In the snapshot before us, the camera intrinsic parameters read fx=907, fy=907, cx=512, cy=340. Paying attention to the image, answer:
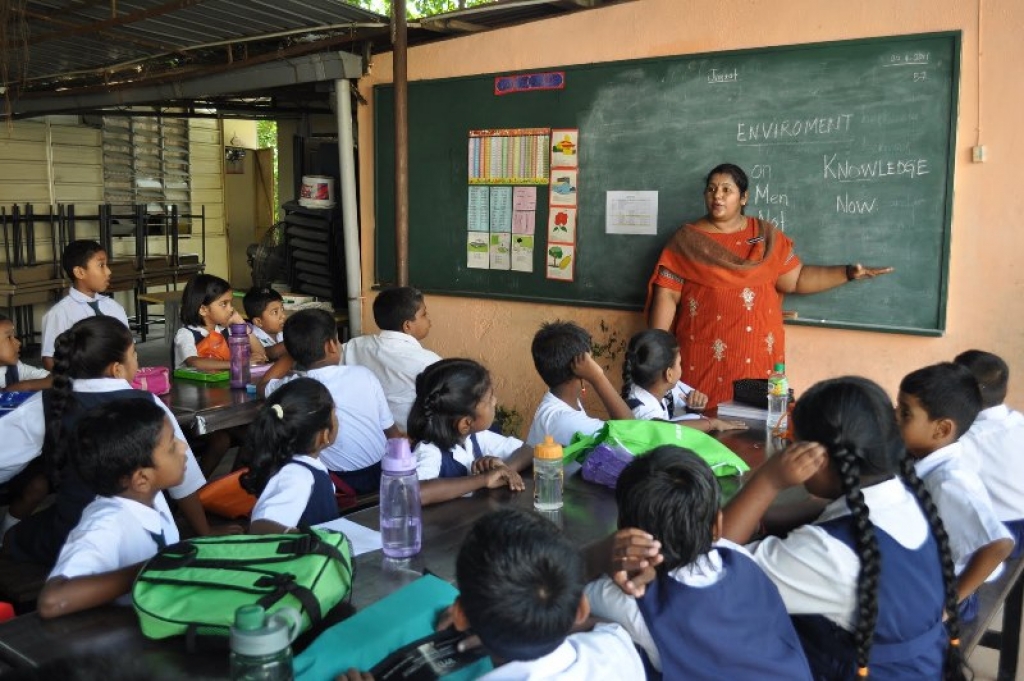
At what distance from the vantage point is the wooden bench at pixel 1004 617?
2195 millimetres

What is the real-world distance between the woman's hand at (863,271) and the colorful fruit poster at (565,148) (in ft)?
5.06

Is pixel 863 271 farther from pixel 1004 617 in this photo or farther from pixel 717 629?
pixel 717 629

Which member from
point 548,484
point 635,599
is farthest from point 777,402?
point 635,599

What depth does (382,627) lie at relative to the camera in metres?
1.50

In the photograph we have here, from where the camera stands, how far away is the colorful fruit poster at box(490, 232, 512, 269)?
5.18 m

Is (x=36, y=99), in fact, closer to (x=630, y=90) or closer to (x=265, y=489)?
(x=630, y=90)

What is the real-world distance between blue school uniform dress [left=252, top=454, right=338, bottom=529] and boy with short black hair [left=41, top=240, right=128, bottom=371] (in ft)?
7.93

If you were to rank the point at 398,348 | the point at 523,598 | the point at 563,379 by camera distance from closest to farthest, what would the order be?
1. the point at 523,598
2. the point at 563,379
3. the point at 398,348

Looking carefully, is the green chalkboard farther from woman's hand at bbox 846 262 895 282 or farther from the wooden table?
the wooden table

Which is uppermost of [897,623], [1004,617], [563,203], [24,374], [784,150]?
[784,150]

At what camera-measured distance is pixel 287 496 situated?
2.09m

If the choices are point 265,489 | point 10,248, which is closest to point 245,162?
point 10,248

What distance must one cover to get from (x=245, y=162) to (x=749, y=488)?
11.6 meters

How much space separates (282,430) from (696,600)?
1.13m
